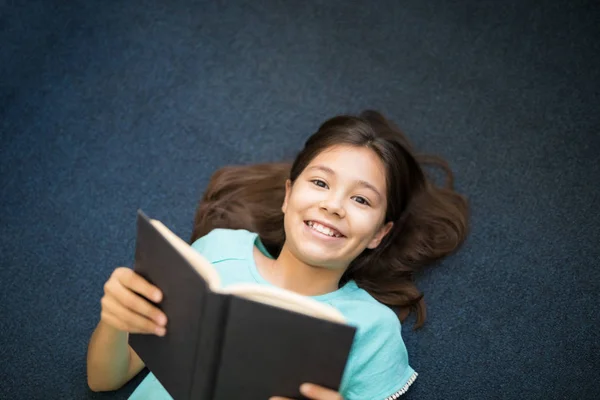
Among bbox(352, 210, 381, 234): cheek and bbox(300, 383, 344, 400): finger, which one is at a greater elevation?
bbox(352, 210, 381, 234): cheek

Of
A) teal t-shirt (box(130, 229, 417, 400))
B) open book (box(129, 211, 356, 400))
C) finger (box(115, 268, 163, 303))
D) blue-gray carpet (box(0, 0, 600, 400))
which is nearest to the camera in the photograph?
open book (box(129, 211, 356, 400))

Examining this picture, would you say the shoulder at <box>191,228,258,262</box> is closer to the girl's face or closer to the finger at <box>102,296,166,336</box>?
the girl's face

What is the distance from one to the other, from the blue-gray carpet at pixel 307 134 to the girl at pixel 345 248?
112 millimetres

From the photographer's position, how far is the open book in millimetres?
1138

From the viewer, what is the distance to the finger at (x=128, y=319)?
4.27 ft

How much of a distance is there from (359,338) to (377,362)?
0.07 m

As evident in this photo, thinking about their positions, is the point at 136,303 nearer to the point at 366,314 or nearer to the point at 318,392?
the point at 318,392

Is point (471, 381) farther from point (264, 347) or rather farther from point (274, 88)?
point (274, 88)

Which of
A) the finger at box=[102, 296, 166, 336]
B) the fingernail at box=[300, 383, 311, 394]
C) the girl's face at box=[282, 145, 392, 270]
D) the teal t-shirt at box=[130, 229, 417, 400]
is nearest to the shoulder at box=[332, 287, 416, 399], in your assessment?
the teal t-shirt at box=[130, 229, 417, 400]

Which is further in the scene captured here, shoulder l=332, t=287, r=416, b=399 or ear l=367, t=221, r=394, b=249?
ear l=367, t=221, r=394, b=249

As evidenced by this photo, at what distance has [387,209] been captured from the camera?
1.70 meters

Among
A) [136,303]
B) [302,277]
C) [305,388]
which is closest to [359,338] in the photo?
[302,277]

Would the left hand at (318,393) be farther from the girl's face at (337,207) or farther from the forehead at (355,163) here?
the forehead at (355,163)

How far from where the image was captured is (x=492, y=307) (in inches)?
74.5
